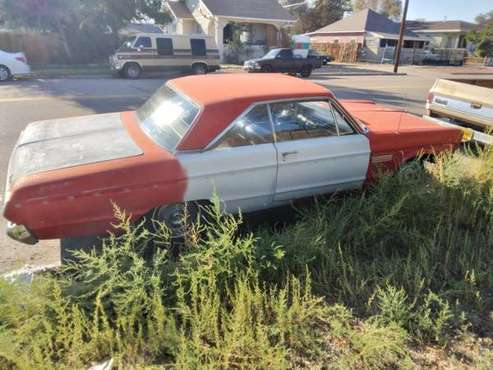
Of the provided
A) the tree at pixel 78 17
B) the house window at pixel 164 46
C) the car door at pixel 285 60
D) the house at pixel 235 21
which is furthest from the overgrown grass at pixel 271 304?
the house at pixel 235 21

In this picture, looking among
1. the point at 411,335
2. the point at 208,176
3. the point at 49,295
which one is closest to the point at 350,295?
the point at 411,335

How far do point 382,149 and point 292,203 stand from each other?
1.24 metres

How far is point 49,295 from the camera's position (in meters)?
2.56

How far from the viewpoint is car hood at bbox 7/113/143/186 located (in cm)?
311

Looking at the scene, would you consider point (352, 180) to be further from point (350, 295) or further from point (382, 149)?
point (350, 295)

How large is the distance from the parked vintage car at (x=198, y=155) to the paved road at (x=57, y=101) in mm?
825

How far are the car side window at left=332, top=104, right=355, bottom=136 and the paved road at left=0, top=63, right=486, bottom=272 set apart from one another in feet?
10.4

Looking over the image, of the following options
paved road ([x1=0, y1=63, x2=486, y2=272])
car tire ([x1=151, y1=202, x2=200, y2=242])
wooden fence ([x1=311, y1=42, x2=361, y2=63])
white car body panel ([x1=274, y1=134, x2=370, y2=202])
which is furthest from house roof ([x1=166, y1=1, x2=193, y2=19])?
car tire ([x1=151, y1=202, x2=200, y2=242])

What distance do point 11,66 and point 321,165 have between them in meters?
14.5

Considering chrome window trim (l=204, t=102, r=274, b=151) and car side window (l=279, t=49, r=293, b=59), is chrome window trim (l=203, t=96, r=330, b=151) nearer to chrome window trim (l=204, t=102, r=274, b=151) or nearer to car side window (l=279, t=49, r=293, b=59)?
chrome window trim (l=204, t=102, r=274, b=151)

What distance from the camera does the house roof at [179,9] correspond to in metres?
30.2

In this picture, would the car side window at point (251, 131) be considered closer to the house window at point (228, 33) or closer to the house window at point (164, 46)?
the house window at point (164, 46)

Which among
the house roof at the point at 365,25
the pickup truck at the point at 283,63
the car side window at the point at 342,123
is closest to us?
the car side window at the point at 342,123

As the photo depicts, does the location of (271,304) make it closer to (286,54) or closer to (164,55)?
(164,55)
